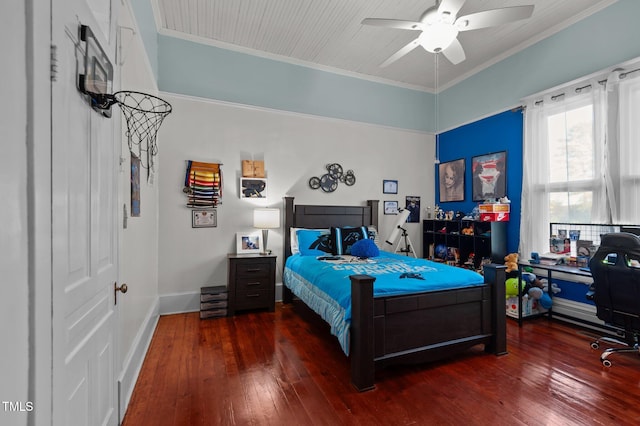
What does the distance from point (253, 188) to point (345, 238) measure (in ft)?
4.71

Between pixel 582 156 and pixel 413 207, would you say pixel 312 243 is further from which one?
pixel 582 156

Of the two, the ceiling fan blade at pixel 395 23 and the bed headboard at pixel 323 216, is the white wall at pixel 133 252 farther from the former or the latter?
the ceiling fan blade at pixel 395 23

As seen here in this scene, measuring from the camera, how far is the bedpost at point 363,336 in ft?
6.89

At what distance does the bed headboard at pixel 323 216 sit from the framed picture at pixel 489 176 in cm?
155

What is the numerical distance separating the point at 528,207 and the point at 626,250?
1554 mm

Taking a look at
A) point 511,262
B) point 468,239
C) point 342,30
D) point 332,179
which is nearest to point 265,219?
point 332,179

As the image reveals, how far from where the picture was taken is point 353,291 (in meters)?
2.19

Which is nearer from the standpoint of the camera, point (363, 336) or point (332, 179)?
point (363, 336)

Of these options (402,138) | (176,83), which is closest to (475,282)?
(402,138)

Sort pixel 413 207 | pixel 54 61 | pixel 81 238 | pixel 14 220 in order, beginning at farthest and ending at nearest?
1. pixel 413 207
2. pixel 81 238
3. pixel 54 61
4. pixel 14 220

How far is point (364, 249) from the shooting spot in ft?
12.3

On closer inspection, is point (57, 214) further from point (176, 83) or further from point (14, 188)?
point (176, 83)

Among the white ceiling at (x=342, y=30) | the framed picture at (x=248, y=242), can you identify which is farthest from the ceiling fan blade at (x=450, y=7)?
the framed picture at (x=248, y=242)

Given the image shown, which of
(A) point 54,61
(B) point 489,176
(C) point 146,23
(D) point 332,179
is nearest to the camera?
(A) point 54,61
